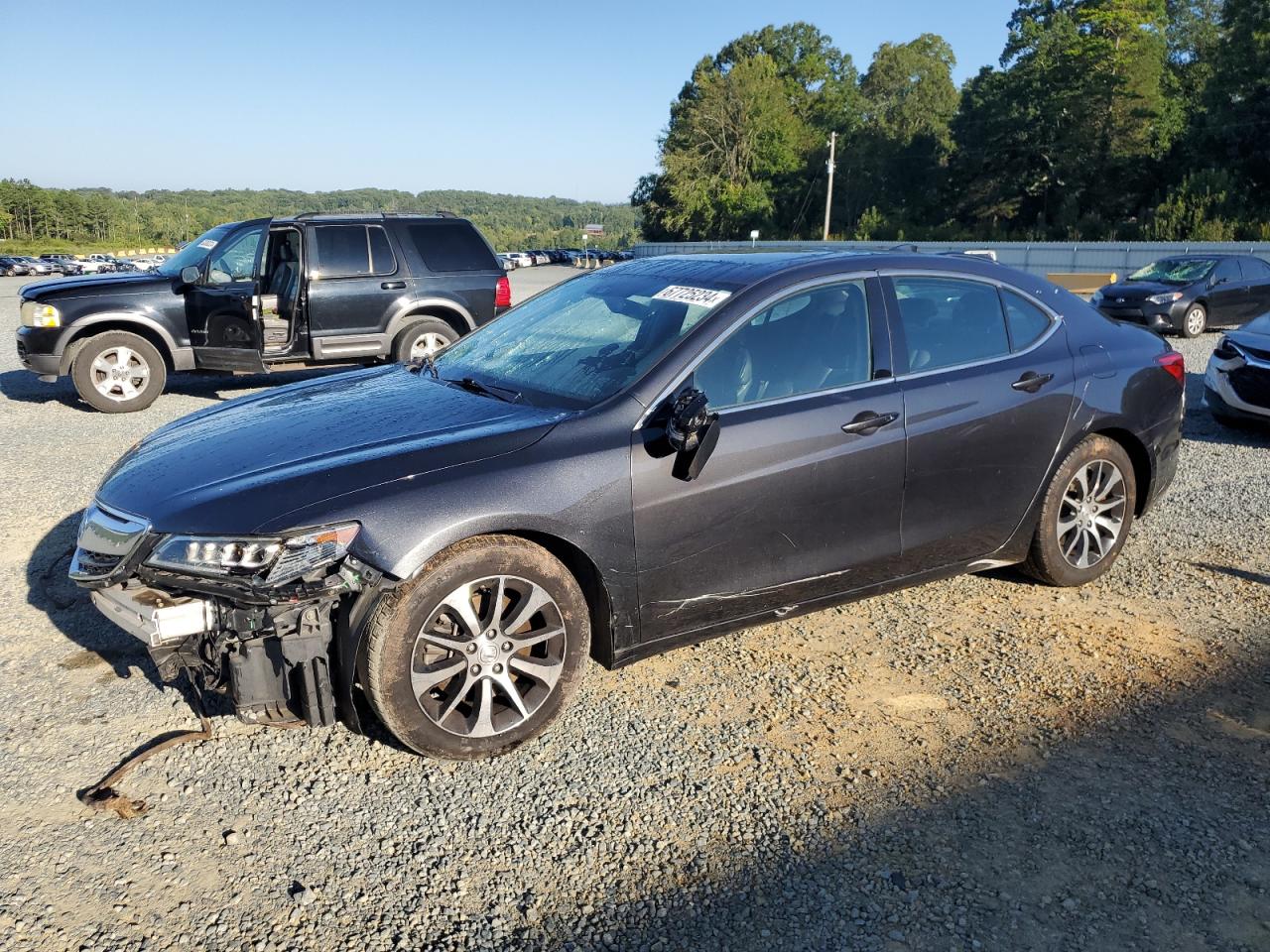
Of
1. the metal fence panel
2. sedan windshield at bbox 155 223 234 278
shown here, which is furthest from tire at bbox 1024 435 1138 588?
the metal fence panel

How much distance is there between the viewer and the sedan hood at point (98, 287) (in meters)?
9.67

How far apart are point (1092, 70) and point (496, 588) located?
61375 mm

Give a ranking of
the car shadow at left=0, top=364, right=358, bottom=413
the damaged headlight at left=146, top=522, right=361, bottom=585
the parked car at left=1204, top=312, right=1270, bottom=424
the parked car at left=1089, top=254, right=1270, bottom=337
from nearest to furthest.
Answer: the damaged headlight at left=146, top=522, right=361, bottom=585 → the parked car at left=1204, top=312, right=1270, bottom=424 → the car shadow at left=0, top=364, right=358, bottom=413 → the parked car at left=1089, top=254, right=1270, bottom=337

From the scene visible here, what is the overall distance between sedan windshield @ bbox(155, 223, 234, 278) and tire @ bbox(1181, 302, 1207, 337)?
48.1ft

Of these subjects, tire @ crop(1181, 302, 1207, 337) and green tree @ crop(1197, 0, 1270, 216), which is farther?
green tree @ crop(1197, 0, 1270, 216)

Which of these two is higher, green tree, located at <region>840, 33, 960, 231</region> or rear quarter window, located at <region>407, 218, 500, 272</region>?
green tree, located at <region>840, 33, 960, 231</region>

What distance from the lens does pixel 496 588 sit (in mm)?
3234

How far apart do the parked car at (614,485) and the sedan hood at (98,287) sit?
6484 mm

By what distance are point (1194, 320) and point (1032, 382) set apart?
1435 centimetres

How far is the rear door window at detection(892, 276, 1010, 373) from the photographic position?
13.7 ft

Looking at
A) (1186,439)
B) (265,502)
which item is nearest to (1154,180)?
(1186,439)

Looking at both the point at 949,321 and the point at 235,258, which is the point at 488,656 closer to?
the point at 949,321

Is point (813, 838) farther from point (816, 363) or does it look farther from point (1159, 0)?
point (1159, 0)

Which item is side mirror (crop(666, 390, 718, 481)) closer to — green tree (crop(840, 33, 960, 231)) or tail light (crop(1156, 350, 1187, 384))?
tail light (crop(1156, 350, 1187, 384))
